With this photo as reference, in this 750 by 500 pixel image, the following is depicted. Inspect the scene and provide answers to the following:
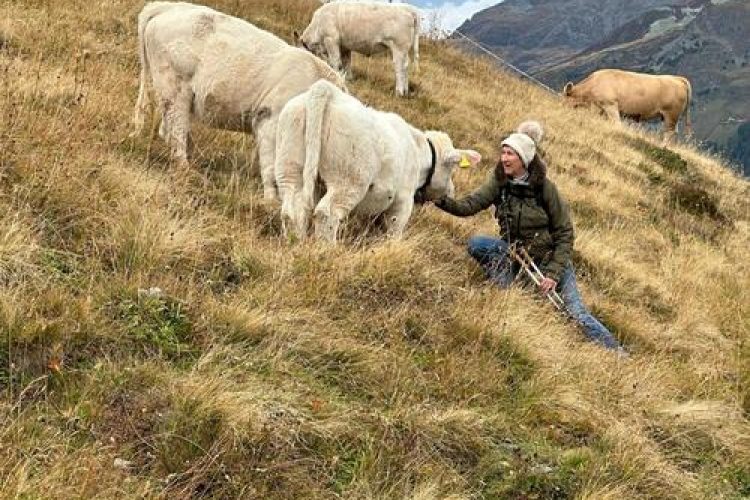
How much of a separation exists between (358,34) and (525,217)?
8996 mm

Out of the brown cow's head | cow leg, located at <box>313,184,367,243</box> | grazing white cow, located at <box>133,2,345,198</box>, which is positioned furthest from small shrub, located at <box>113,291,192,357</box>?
the brown cow's head

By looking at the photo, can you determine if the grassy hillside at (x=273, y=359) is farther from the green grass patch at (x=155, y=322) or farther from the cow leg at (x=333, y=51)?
the cow leg at (x=333, y=51)

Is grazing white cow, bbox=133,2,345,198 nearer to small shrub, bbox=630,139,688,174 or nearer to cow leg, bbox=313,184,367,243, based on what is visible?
cow leg, bbox=313,184,367,243

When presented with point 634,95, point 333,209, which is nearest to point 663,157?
point 634,95

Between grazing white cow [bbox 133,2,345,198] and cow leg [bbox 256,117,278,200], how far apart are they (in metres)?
0.01

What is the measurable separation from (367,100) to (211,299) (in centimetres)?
932

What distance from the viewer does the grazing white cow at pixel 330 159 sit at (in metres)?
5.93

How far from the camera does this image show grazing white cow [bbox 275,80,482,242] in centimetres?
593

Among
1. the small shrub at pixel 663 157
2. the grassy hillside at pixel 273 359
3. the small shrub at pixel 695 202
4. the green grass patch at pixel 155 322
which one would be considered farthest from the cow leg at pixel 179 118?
the small shrub at pixel 663 157

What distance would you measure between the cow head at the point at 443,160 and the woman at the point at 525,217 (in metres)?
0.14

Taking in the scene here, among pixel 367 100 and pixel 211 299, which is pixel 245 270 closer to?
pixel 211 299

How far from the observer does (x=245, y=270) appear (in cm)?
511

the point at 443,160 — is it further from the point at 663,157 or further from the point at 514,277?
the point at 663,157

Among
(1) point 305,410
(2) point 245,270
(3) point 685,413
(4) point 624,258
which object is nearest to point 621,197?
(4) point 624,258
